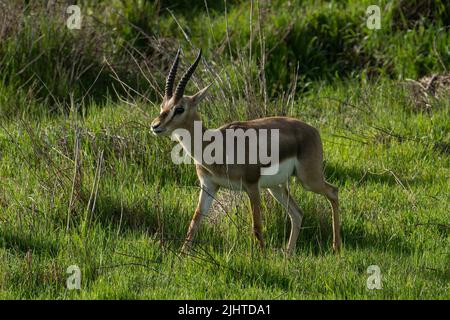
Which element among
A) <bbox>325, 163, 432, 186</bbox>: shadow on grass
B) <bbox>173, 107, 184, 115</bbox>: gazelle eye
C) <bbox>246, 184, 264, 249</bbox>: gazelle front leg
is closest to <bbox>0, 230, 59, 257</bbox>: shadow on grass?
<bbox>173, 107, 184, 115</bbox>: gazelle eye

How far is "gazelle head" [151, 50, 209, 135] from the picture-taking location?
7.52 m

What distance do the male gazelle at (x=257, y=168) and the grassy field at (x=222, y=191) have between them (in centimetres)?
17

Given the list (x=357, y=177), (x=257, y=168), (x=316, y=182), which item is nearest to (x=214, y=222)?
(x=257, y=168)

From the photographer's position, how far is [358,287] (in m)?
6.89

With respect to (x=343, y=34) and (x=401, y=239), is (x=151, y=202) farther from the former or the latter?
(x=343, y=34)

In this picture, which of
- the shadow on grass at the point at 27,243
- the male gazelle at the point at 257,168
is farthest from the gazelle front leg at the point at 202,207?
the shadow on grass at the point at 27,243

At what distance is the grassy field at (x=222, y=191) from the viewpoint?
712 centimetres

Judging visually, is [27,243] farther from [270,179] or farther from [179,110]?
[270,179]

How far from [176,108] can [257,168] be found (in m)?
0.79

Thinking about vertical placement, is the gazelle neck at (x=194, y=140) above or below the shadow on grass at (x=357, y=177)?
Result: above

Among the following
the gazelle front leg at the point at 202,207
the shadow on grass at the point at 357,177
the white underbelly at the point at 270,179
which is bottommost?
the shadow on grass at the point at 357,177

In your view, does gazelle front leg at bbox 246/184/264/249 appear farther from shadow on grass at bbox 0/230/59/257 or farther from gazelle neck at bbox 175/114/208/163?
shadow on grass at bbox 0/230/59/257

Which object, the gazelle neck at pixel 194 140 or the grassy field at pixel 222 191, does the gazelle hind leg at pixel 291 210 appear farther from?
the gazelle neck at pixel 194 140

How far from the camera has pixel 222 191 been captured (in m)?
8.91
